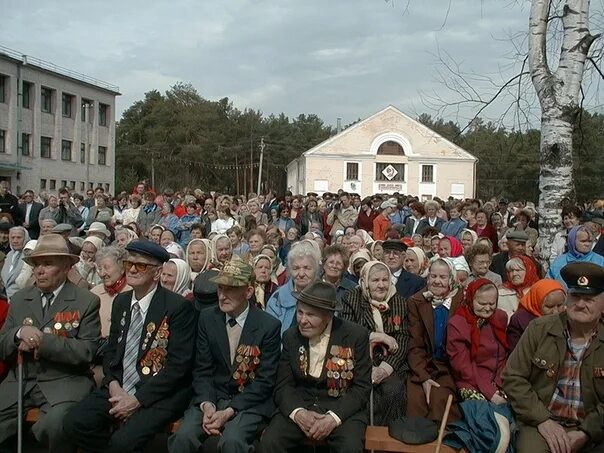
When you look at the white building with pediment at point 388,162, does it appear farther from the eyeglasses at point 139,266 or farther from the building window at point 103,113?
the eyeglasses at point 139,266

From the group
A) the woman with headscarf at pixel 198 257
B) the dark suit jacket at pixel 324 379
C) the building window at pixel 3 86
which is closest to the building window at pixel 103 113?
the building window at pixel 3 86

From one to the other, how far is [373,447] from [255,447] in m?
0.85

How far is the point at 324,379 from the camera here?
4.75 m

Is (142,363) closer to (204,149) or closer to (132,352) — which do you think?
(132,352)

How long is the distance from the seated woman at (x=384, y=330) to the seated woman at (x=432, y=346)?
75 mm

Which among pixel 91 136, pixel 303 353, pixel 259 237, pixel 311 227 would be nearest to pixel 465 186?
pixel 91 136

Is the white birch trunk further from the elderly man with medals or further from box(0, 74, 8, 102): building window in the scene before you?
box(0, 74, 8, 102): building window

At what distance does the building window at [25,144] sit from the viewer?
46269mm

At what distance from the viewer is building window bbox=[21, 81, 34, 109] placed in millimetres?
45906

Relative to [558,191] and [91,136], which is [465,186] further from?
[558,191]

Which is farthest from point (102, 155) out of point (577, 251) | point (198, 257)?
point (577, 251)

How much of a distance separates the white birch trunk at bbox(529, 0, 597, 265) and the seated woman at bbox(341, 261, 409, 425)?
3174 millimetres

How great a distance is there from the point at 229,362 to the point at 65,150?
163 feet

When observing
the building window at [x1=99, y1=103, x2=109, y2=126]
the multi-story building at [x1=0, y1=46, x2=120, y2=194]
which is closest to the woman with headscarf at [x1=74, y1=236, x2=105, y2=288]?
the multi-story building at [x1=0, y1=46, x2=120, y2=194]
